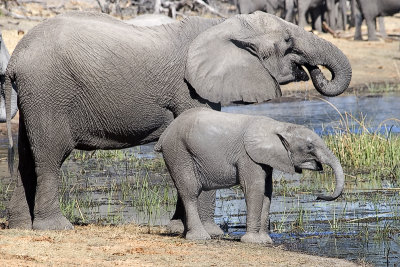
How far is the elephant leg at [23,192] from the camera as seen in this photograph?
8.53m

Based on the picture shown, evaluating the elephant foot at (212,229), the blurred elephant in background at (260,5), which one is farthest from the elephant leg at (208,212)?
the blurred elephant in background at (260,5)

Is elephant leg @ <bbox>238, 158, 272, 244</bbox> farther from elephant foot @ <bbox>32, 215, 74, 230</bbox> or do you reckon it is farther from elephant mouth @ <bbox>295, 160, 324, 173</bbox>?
elephant foot @ <bbox>32, 215, 74, 230</bbox>

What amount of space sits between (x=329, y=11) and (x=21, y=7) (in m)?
9.05

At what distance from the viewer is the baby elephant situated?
25.1 feet

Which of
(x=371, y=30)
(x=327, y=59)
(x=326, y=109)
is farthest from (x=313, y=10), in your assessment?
(x=327, y=59)

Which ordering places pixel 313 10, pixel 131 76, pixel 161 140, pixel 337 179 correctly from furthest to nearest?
pixel 313 10 → pixel 131 76 → pixel 161 140 → pixel 337 179

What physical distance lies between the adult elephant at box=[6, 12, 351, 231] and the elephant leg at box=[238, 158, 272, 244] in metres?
0.56

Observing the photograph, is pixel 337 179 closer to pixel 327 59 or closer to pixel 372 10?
pixel 327 59

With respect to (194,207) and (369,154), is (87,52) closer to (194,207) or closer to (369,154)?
(194,207)

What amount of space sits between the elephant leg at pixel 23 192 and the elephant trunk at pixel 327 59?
2390mm

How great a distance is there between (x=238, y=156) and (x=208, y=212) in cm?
68

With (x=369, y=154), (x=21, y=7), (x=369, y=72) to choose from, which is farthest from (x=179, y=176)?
(x=21, y=7)

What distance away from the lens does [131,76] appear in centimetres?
822

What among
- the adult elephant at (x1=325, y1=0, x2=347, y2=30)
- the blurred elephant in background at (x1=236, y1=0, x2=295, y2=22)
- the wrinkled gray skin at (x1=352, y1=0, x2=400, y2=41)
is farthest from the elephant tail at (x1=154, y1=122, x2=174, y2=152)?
the adult elephant at (x1=325, y1=0, x2=347, y2=30)
